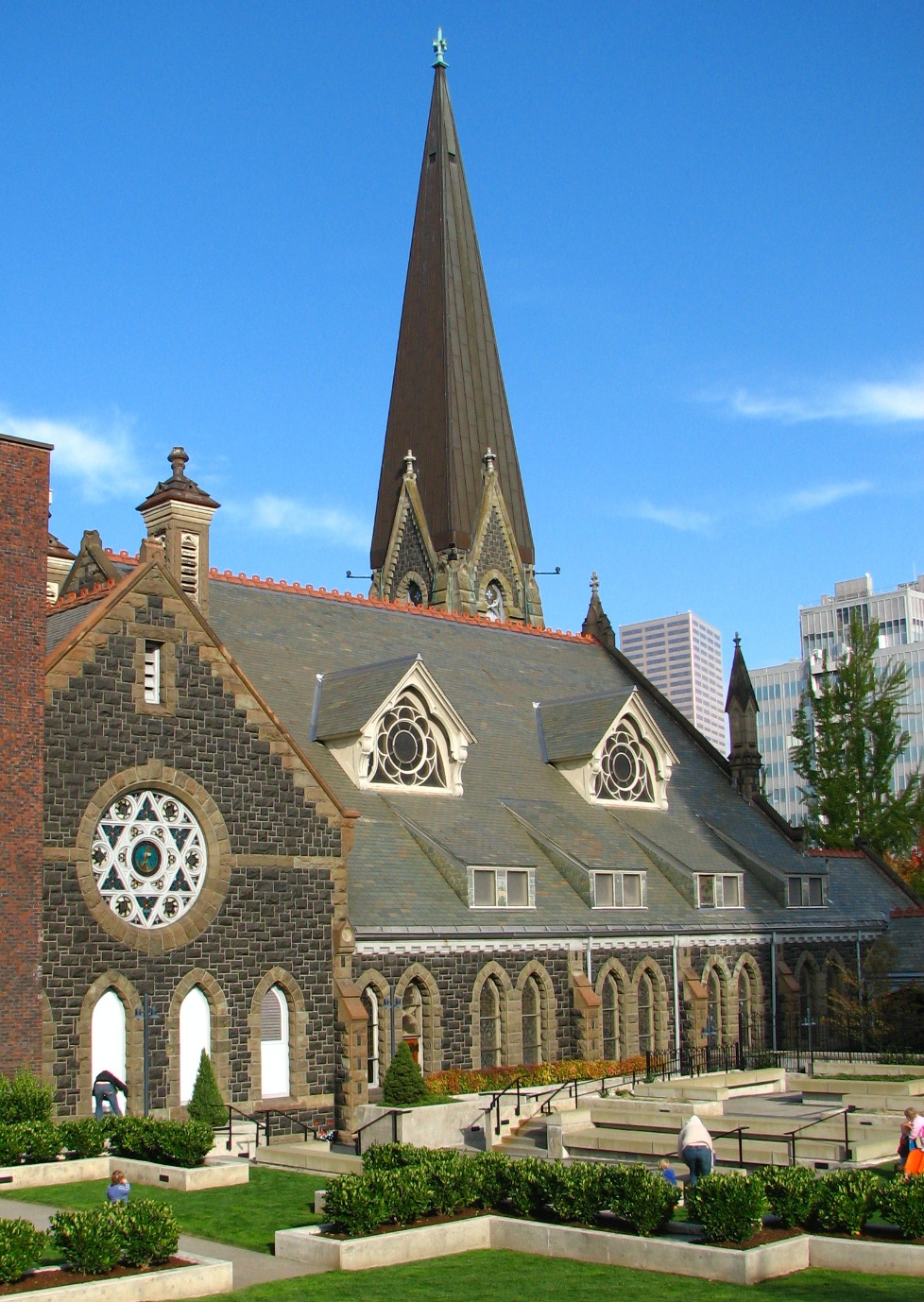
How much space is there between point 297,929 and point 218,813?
9.18 ft

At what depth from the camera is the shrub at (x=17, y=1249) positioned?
1586cm

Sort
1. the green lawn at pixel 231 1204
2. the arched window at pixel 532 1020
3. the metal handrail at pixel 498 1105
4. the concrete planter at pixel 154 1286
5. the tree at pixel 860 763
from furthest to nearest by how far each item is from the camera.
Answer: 1. the tree at pixel 860 763
2. the arched window at pixel 532 1020
3. the metal handrail at pixel 498 1105
4. the green lawn at pixel 231 1204
5. the concrete planter at pixel 154 1286

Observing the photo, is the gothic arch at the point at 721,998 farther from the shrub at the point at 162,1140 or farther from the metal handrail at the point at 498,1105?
the shrub at the point at 162,1140

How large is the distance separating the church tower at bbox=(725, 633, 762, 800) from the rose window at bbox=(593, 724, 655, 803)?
191 inches

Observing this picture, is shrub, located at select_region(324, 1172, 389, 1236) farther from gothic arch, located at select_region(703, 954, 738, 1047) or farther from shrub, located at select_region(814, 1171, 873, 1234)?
gothic arch, located at select_region(703, 954, 738, 1047)

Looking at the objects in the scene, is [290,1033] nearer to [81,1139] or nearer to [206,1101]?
[206,1101]

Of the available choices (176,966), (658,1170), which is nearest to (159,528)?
(176,966)

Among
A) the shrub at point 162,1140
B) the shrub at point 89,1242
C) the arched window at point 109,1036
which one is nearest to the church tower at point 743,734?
the arched window at point 109,1036

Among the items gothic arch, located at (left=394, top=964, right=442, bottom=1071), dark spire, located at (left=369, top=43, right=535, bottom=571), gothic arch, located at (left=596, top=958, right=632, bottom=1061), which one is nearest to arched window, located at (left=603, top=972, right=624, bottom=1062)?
gothic arch, located at (left=596, top=958, right=632, bottom=1061)

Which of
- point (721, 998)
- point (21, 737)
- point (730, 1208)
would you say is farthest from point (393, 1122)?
point (721, 998)

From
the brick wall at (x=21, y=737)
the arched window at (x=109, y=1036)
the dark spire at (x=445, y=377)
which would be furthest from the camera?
the dark spire at (x=445, y=377)

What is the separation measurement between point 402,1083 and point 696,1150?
7656 mm

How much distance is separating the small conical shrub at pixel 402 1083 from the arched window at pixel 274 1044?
93.3 inches

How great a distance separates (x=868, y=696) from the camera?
6069 cm
